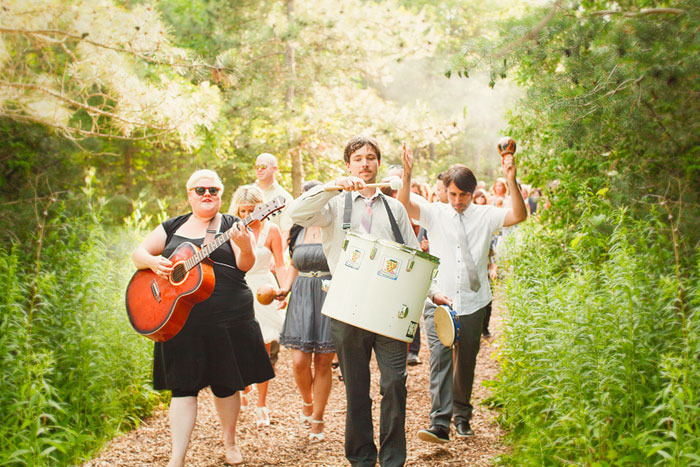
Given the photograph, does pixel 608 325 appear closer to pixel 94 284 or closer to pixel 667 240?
→ pixel 667 240

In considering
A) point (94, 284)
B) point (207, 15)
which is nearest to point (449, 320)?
point (94, 284)

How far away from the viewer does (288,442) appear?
5.15 meters

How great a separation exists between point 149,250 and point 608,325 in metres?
3.06

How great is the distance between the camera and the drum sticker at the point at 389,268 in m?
3.65

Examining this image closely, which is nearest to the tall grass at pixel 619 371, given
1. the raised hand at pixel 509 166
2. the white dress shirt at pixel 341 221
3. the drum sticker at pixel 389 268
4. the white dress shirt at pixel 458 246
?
the white dress shirt at pixel 458 246

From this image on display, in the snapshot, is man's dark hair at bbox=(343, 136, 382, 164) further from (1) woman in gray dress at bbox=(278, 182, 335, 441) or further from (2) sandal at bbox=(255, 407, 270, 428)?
(2) sandal at bbox=(255, 407, 270, 428)

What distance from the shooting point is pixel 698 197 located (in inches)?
202

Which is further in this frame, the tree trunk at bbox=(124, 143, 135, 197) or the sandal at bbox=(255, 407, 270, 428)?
the tree trunk at bbox=(124, 143, 135, 197)

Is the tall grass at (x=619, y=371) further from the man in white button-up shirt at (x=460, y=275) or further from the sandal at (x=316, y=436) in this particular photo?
the sandal at (x=316, y=436)

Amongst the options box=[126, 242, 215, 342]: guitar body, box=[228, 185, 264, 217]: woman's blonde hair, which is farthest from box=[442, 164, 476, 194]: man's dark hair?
box=[126, 242, 215, 342]: guitar body

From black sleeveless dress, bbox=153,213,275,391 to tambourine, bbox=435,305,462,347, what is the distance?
1325 millimetres

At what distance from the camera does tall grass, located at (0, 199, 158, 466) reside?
13.6 ft

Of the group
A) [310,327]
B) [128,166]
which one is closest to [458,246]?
[310,327]

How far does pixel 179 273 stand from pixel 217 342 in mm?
569
